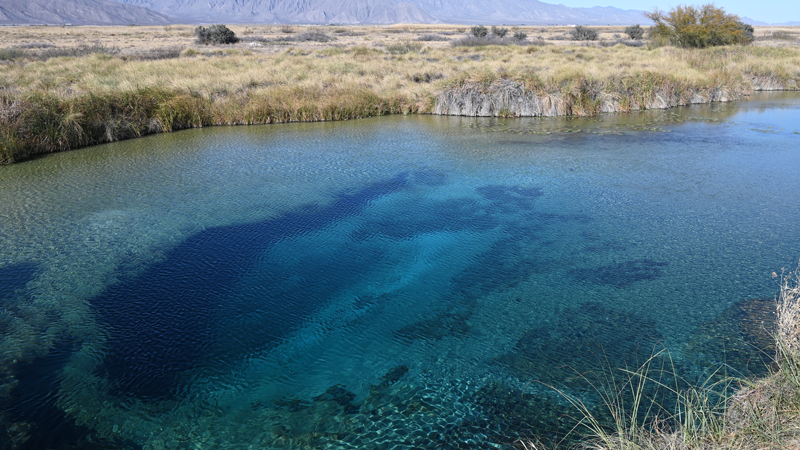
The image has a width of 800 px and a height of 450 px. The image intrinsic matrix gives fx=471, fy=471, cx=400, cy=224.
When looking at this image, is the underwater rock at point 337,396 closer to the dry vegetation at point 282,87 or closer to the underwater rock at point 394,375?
the underwater rock at point 394,375

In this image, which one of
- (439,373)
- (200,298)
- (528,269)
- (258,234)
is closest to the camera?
(439,373)

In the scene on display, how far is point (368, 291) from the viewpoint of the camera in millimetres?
4633

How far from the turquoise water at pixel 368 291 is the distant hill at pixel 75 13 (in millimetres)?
177141

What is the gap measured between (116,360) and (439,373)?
98.0 inches

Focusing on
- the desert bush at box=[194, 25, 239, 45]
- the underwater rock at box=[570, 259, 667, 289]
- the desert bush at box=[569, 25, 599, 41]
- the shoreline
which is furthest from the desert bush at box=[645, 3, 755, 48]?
the desert bush at box=[194, 25, 239, 45]

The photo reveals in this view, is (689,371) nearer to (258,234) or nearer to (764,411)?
(764,411)

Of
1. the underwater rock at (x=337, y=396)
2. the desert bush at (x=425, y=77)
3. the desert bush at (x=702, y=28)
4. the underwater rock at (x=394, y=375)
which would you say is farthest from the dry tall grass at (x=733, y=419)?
the desert bush at (x=702, y=28)

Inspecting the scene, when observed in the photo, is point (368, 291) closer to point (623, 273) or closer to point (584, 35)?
point (623, 273)

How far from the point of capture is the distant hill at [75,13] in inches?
5851

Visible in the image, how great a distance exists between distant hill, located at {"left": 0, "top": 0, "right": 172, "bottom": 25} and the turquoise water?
177 meters

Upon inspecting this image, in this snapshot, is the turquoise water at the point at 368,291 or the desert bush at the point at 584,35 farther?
the desert bush at the point at 584,35

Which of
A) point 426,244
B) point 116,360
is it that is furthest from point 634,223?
point 116,360

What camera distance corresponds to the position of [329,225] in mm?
6227

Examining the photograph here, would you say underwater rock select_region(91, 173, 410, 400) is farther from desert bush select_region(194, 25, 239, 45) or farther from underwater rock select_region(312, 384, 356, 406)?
desert bush select_region(194, 25, 239, 45)
